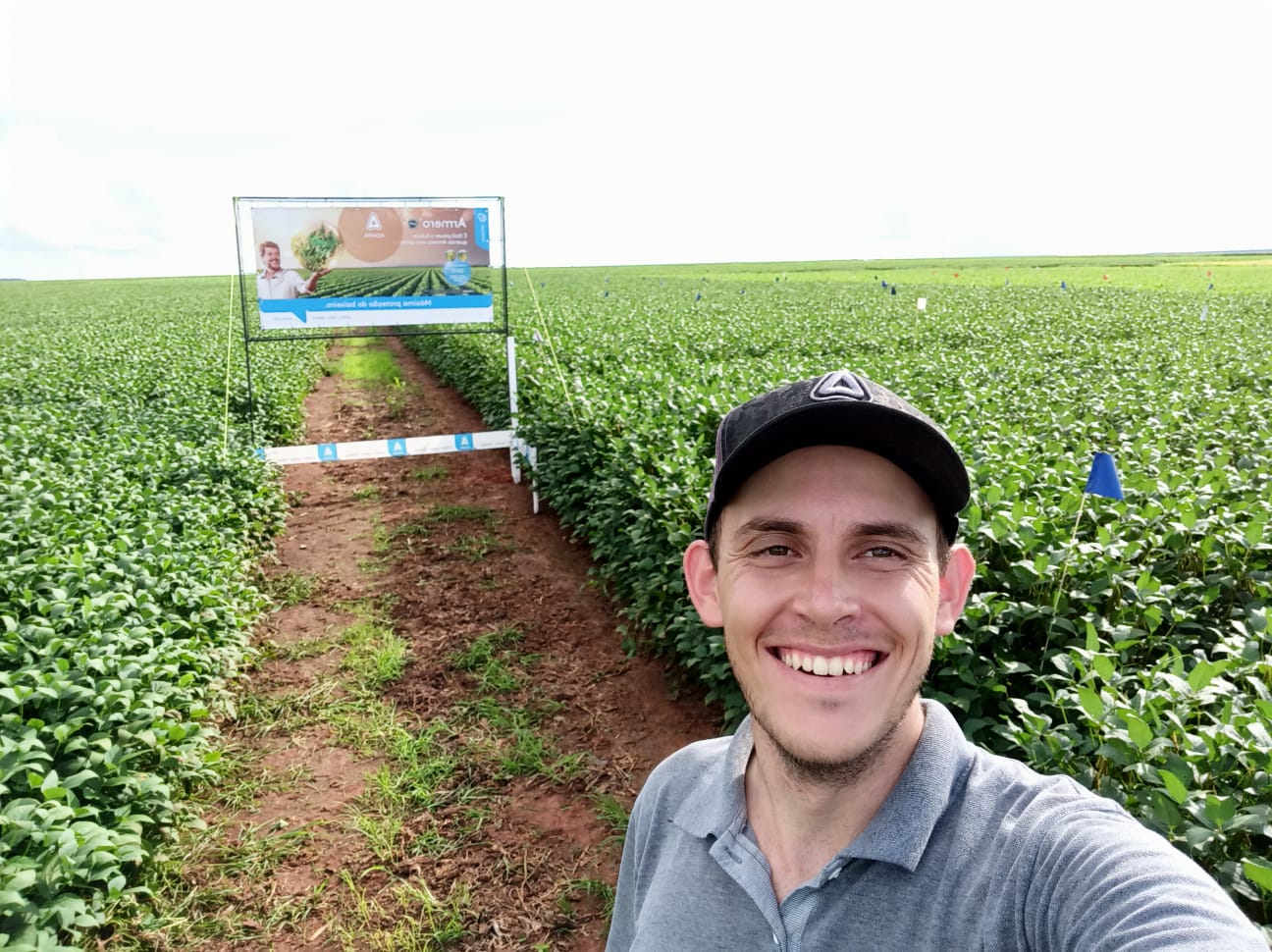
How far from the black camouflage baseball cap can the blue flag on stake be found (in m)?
2.32

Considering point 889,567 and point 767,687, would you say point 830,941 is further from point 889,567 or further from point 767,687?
point 889,567

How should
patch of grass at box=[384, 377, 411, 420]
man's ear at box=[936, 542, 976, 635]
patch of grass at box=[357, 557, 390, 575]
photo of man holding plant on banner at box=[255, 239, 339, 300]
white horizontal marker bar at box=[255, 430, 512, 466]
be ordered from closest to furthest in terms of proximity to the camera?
man's ear at box=[936, 542, 976, 635] → patch of grass at box=[357, 557, 390, 575] → white horizontal marker bar at box=[255, 430, 512, 466] → photo of man holding plant on banner at box=[255, 239, 339, 300] → patch of grass at box=[384, 377, 411, 420]

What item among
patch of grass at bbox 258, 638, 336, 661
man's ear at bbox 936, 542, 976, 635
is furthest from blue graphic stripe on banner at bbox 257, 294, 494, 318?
man's ear at bbox 936, 542, 976, 635

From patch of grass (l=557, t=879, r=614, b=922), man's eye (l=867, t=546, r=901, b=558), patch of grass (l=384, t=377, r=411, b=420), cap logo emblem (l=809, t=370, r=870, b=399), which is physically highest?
cap logo emblem (l=809, t=370, r=870, b=399)

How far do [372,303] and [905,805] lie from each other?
9.69m

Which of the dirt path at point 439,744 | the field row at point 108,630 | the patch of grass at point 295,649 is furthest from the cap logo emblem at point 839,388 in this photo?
the patch of grass at point 295,649

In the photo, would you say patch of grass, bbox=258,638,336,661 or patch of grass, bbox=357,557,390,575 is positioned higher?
patch of grass, bbox=357,557,390,575

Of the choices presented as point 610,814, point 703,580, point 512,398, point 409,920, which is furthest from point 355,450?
point 703,580

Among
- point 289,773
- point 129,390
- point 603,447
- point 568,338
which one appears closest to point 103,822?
point 289,773

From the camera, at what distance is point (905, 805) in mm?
1238

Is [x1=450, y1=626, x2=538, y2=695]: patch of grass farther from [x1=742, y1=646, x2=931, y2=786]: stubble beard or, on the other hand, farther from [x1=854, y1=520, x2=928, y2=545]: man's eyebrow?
[x1=854, y1=520, x2=928, y2=545]: man's eyebrow

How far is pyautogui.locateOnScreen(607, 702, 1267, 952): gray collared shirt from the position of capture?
104cm

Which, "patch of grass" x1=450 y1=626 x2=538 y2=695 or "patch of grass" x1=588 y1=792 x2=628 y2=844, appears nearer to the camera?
"patch of grass" x1=588 y1=792 x2=628 y2=844

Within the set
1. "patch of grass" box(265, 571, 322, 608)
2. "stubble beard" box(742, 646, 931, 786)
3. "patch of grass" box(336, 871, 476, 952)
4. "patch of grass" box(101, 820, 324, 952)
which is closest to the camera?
"stubble beard" box(742, 646, 931, 786)
